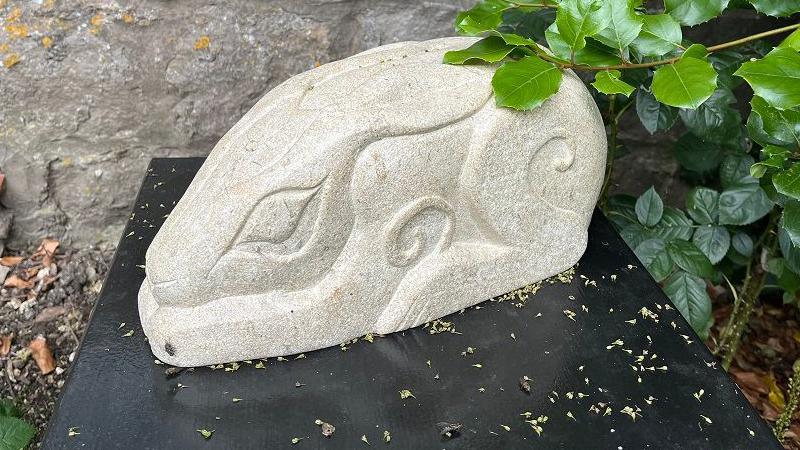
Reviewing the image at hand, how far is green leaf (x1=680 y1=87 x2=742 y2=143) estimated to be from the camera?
1771 millimetres

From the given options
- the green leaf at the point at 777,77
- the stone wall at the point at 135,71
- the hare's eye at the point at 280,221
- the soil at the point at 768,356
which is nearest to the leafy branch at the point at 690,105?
the green leaf at the point at 777,77

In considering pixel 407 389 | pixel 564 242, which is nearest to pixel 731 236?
pixel 564 242

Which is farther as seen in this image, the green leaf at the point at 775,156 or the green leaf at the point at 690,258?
the green leaf at the point at 690,258

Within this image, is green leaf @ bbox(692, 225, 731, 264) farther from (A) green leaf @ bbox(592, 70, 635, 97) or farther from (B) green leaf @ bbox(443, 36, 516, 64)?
(B) green leaf @ bbox(443, 36, 516, 64)

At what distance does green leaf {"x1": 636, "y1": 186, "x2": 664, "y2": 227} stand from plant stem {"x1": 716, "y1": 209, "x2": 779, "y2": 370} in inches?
→ 14.4

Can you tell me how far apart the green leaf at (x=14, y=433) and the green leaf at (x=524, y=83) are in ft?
4.27

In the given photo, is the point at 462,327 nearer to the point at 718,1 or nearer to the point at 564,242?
the point at 564,242

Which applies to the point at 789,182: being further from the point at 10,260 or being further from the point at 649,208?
the point at 10,260

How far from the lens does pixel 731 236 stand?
195 centimetres

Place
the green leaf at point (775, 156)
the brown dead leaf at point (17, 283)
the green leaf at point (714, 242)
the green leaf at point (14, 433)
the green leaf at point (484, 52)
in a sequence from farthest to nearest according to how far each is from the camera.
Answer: the brown dead leaf at point (17, 283), the green leaf at point (714, 242), the green leaf at point (14, 433), the green leaf at point (484, 52), the green leaf at point (775, 156)

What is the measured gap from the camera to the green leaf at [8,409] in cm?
181

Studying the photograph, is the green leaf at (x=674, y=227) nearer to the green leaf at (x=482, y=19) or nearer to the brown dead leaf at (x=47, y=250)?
the green leaf at (x=482, y=19)

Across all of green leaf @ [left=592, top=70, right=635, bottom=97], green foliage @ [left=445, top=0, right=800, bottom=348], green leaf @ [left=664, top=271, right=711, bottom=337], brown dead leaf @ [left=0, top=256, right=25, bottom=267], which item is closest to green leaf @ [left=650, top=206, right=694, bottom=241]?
green foliage @ [left=445, top=0, right=800, bottom=348]

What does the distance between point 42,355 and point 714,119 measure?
77.8 inches
